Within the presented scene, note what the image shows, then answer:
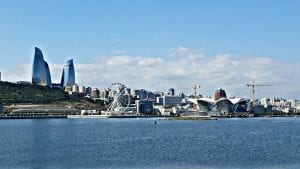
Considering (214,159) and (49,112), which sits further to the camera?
(49,112)

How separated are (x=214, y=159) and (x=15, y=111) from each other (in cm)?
15518

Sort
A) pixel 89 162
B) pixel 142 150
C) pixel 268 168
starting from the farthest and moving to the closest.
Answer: pixel 142 150 → pixel 89 162 → pixel 268 168

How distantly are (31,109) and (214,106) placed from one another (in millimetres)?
64324

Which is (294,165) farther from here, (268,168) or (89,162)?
(89,162)

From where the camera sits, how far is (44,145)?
50.2 meters

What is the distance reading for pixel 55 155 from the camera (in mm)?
40125

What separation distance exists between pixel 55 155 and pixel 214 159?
11.6m

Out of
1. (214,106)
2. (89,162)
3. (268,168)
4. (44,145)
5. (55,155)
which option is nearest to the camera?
(268,168)

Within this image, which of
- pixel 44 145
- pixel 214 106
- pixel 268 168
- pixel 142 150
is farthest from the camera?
pixel 214 106

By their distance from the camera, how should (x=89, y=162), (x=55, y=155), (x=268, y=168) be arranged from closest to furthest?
(x=268, y=168)
(x=89, y=162)
(x=55, y=155)

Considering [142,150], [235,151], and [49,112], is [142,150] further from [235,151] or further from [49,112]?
[49,112]

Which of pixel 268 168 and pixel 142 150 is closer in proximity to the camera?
pixel 268 168

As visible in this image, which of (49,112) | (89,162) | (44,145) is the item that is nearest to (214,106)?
(49,112)

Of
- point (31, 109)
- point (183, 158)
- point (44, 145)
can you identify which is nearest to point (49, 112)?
point (31, 109)
